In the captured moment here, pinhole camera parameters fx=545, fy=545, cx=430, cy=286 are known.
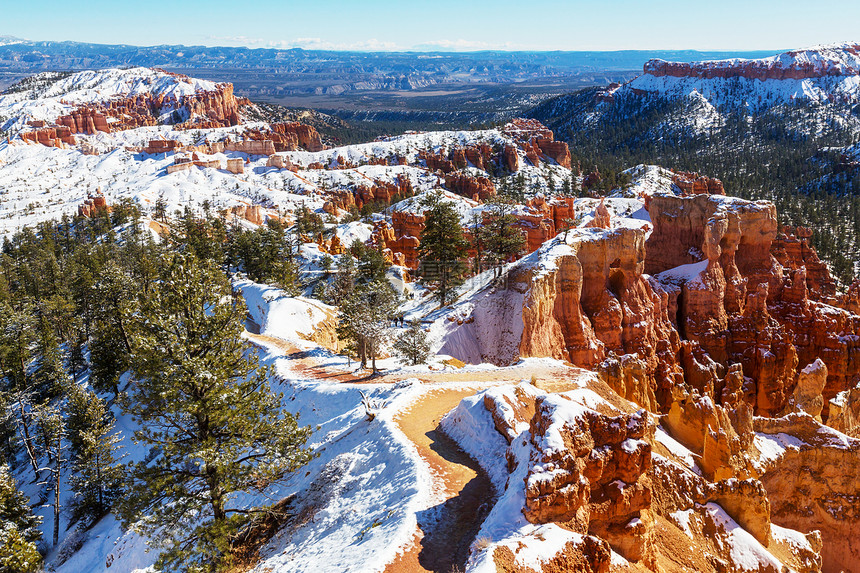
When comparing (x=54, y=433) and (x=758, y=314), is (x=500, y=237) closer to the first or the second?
(x=758, y=314)

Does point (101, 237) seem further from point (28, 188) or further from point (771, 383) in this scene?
point (771, 383)

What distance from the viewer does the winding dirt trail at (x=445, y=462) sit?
13.8 m

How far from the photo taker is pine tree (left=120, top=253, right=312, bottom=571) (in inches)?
608

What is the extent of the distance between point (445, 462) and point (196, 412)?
8.09 metres

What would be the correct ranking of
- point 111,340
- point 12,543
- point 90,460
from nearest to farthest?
1. point 12,543
2. point 90,460
3. point 111,340

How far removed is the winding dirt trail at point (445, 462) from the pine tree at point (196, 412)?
473 cm

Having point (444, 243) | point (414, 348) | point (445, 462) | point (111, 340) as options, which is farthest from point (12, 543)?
point (444, 243)

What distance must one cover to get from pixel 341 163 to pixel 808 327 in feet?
482

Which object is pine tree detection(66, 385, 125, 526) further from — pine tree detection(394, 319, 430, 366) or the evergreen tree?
the evergreen tree

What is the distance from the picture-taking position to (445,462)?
18.4 metres


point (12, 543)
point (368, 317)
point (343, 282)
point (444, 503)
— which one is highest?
point (368, 317)

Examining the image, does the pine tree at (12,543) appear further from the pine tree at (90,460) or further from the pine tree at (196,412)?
the pine tree at (196,412)

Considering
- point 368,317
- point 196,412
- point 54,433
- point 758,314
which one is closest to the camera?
point 196,412

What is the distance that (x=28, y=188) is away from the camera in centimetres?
14862
